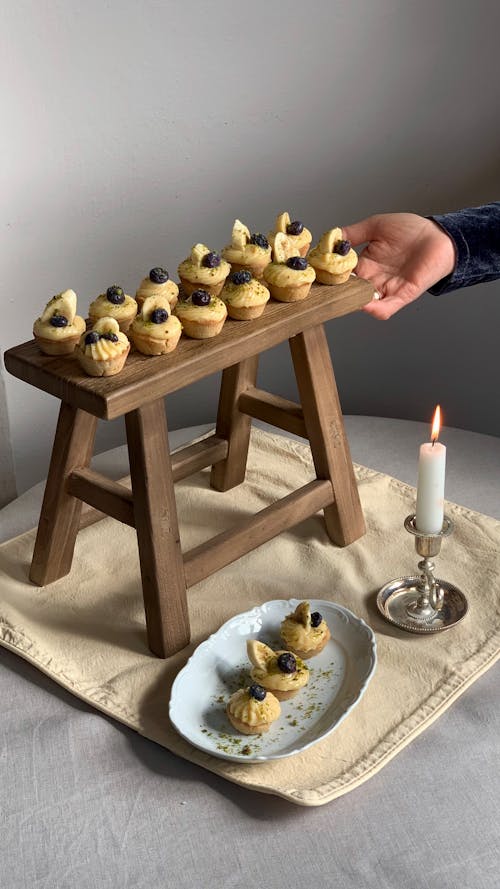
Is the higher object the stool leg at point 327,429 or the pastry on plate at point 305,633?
the stool leg at point 327,429

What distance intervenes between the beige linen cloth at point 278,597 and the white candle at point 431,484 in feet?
0.50

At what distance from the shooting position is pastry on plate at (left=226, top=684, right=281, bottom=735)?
3.59 ft

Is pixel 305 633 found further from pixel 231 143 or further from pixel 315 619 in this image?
pixel 231 143

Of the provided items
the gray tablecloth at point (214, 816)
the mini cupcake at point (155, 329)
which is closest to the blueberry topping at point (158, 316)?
the mini cupcake at point (155, 329)

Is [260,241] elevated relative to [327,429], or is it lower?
elevated

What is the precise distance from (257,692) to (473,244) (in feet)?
2.60

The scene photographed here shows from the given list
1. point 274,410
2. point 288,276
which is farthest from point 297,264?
point 274,410

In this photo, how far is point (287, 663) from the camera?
1.14 metres

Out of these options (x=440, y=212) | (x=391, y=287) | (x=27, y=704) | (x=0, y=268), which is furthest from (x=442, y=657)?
(x=440, y=212)

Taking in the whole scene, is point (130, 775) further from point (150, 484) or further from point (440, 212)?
point (440, 212)

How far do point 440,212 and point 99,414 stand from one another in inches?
43.3

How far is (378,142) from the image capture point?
75.7 inches

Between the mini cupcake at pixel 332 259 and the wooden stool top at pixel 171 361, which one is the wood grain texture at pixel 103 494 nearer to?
the wooden stool top at pixel 171 361

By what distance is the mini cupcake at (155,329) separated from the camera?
1.15 meters
